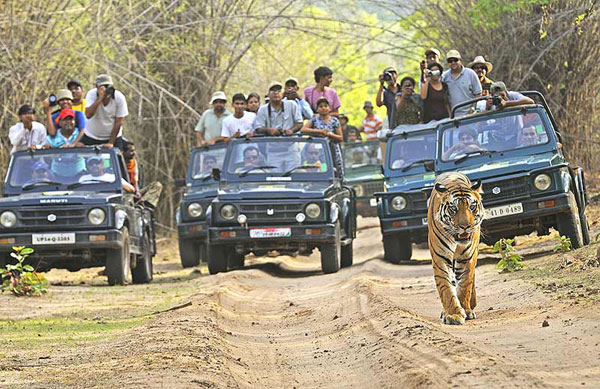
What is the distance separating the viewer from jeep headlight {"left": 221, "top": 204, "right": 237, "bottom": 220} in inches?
564

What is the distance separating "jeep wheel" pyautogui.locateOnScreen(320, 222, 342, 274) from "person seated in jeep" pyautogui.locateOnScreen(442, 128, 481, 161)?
1727 millimetres

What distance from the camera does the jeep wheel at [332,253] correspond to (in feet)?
46.7

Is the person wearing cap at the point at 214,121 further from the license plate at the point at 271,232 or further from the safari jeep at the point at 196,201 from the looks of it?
the license plate at the point at 271,232

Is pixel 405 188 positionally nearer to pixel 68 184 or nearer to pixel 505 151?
pixel 505 151

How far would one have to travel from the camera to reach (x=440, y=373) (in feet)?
18.8

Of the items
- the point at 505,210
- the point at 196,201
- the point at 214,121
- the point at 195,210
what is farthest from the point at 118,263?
the point at 505,210

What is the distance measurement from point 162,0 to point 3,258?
28.2ft

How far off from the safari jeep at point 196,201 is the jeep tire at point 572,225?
5.53m

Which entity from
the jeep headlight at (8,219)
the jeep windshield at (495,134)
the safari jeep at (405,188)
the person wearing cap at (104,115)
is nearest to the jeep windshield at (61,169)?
the jeep headlight at (8,219)

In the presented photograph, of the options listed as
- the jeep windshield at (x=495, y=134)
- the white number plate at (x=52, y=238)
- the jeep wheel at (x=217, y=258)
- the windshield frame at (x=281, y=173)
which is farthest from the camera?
the windshield frame at (x=281, y=173)

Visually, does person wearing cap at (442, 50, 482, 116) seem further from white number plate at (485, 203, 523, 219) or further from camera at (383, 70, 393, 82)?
white number plate at (485, 203, 523, 219)

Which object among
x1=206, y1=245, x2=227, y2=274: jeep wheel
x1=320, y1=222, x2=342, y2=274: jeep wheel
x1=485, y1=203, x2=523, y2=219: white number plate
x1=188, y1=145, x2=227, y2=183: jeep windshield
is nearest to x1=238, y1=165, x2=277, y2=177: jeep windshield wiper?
x1=206, y1=245, x2=227, y2=274: jeep wheel

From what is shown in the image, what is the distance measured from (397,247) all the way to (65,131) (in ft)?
15.8

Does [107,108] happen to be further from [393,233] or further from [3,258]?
[393,233]
